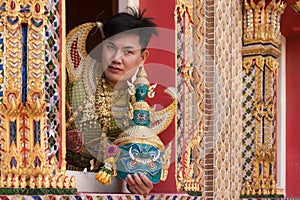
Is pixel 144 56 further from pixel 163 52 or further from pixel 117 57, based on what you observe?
pixel 163 52

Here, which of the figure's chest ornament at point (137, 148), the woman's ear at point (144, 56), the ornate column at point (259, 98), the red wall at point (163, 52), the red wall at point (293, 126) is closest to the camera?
the figure's chest ornament at point (137, 148)

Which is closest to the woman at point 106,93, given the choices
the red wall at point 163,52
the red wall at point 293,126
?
the red wall at point 163,52

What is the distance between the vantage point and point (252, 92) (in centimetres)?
549

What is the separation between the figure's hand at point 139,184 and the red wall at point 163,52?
1.76 feet

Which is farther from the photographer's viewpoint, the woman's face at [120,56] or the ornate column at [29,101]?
the woman's face at [120,56]

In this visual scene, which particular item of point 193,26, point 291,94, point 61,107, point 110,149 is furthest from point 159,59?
point 291,94

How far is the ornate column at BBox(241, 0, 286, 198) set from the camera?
5.43 metres

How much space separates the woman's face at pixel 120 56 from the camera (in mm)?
3971

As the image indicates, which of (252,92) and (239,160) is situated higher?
(252,92)

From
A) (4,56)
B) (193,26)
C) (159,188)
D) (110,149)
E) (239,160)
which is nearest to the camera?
A: (4,56)

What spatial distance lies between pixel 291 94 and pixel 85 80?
3.31 metres

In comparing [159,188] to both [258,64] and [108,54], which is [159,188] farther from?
[258,64]

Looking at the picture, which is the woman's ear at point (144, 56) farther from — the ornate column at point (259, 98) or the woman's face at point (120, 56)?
the ornate column at point (259, 98)

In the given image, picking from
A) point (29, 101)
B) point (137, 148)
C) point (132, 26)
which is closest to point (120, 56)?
point (132, 26)
